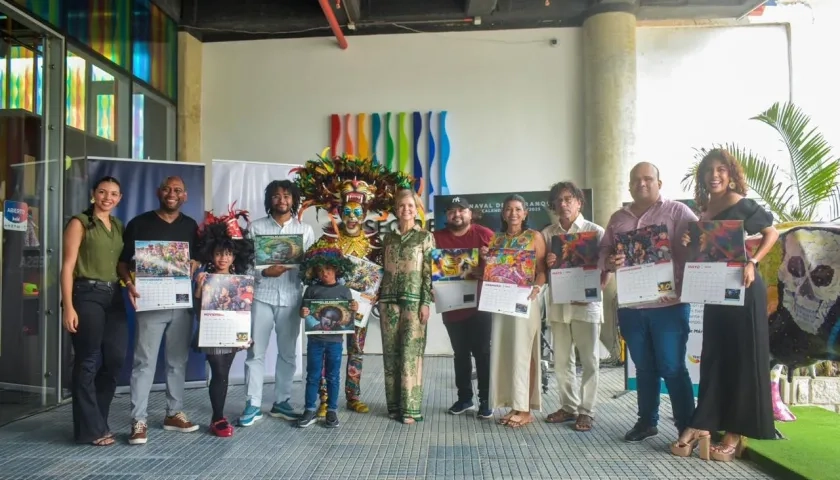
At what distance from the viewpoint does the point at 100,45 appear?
568 cm

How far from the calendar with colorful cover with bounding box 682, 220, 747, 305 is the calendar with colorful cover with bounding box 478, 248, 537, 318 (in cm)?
96

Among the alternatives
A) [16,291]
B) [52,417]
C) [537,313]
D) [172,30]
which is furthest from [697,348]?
[172,30]

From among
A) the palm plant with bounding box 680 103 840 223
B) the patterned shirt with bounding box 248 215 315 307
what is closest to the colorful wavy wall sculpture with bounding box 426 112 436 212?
the palm plant with bounding box 680 103 840 223

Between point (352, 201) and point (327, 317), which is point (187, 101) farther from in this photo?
point (327, 317)

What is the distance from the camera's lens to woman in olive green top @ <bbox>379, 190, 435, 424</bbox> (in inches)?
159

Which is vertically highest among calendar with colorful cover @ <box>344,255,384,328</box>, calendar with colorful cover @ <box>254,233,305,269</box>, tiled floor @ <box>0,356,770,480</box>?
calendar with colorful cover @ <box>254,233,305,269</box>

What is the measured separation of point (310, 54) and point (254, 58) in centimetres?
73

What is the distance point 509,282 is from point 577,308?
544 mm

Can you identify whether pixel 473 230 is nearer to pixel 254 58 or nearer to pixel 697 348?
pixel 697 348

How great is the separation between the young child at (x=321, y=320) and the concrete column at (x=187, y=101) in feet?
13.4

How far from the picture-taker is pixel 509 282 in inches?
153

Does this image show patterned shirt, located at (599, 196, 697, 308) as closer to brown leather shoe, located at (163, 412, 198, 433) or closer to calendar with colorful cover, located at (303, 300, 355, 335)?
calendar with colorful cover, located at (303, 300, 355, 335)

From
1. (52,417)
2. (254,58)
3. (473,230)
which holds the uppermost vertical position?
(254,58)

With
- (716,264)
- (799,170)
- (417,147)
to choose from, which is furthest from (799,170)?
(417,147)
